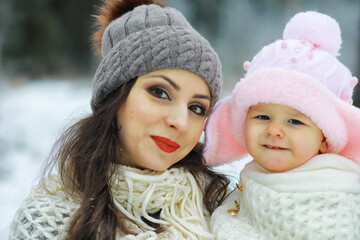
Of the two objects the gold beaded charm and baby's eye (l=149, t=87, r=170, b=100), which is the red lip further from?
the gold beaded charm

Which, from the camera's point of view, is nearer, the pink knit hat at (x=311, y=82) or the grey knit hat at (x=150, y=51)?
the pink knit hat at (x=311, y=82)

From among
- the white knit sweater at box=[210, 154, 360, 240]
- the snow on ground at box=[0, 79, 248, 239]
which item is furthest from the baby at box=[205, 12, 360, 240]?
the snow on ground at box=[0, 79, 248, 239]

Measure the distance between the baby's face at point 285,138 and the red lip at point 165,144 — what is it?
0.32m

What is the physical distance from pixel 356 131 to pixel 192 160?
0.69m

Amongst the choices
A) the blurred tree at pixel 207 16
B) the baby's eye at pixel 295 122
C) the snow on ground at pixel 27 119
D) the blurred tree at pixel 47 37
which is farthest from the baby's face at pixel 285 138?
the blurred tree at pixel 47 37

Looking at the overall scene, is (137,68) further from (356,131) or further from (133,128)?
(356,131)

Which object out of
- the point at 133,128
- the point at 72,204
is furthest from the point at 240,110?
the point at 72,204

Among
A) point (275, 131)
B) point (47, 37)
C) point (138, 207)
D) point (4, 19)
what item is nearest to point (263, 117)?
point (275, 131)

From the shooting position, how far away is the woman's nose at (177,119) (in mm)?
1506

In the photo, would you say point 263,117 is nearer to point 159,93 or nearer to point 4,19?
point 159,93

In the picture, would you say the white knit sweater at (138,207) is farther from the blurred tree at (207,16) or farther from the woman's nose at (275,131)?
the blurred tree at (207,16)

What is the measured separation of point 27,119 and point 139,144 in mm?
5914

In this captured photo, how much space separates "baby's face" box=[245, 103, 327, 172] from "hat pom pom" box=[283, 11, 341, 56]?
29cm

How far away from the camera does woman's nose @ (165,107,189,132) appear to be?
1506 millimetres
